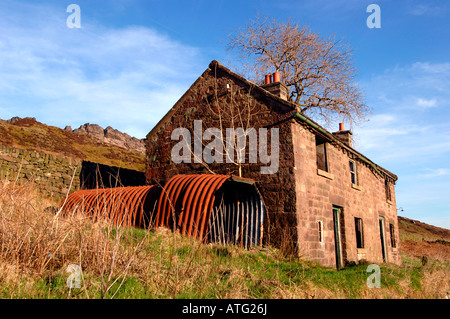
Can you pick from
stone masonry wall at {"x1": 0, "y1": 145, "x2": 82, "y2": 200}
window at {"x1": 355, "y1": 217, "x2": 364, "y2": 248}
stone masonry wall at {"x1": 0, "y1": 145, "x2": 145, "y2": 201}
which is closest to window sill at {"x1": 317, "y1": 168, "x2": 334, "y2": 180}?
window at {"x1": 355, "y1": 217, "x2": 364, "y2": 248}

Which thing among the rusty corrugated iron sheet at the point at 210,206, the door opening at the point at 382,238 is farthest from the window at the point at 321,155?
the door opening at the point at 382,238

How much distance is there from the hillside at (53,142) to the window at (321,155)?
15.2 m

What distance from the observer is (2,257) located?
15.1 feet

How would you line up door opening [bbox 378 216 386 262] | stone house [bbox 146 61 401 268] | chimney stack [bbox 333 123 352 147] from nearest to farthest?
stone house [bbox 146 61 401 268] → door opening [bbox 378 216 386 262] → chimney stack [bbox 333 123 352 147]

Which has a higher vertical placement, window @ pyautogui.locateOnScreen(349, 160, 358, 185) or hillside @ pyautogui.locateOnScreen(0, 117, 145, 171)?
hillside @ pyautogui.locateOnScreen(0, 117, 145, 171)

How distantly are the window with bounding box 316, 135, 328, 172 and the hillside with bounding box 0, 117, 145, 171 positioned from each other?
15.2 m

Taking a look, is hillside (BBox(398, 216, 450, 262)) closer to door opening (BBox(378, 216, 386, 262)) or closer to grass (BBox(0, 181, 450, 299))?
door opening (BBox(378, 216, 386, 262))

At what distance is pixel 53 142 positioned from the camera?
3256 cm

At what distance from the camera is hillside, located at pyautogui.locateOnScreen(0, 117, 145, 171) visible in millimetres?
28231

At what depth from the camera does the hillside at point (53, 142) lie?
2823cm

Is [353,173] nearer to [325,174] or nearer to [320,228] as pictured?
[325,174]

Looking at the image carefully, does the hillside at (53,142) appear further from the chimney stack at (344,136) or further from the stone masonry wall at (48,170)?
the chimney stack at (344,136)
